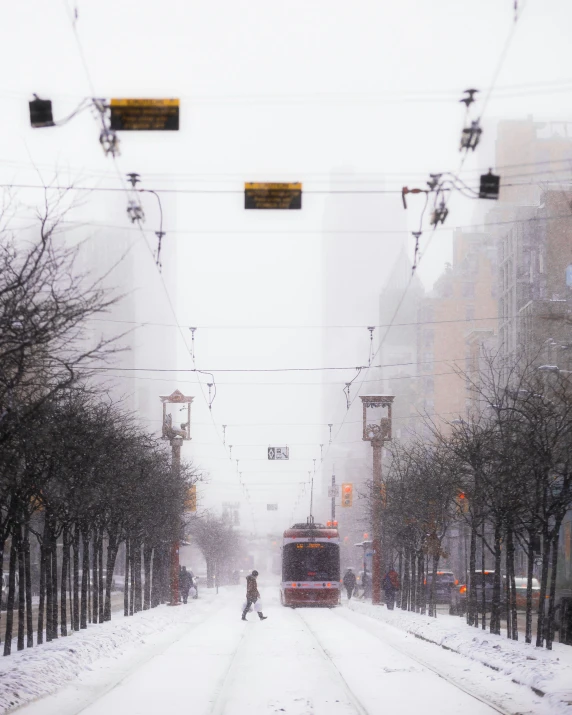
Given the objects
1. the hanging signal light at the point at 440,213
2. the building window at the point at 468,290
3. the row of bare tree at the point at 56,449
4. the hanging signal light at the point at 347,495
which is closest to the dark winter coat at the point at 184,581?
the row of bare tree at the point at 56,449

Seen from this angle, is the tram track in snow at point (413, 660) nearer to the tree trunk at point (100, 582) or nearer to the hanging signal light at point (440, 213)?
the tree trunk at point (100, 582)

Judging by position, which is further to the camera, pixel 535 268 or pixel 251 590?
pixel 535 268

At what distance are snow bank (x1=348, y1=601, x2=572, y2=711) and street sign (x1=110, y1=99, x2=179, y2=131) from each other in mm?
8312

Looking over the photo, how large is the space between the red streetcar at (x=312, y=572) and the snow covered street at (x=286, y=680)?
66.5ft

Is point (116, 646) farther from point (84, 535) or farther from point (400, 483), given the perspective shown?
point (400, 483)

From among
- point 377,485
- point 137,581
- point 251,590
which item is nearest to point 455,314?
point 377,485

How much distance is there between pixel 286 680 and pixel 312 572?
3089 cm

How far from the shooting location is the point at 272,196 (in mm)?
15250

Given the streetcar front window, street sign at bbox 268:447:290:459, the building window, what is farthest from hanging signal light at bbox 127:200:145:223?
the building window

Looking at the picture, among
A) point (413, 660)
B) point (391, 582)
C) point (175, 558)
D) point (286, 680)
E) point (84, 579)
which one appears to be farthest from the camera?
point (175, 558)

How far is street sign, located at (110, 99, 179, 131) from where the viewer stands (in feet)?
42.7

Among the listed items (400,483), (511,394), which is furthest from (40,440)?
(400,483)

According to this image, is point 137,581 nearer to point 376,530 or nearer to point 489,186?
point 376,530

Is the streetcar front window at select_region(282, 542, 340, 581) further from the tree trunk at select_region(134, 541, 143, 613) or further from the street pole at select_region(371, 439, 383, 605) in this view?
the tree trunk at select_region(134, 541, 143, 613)
